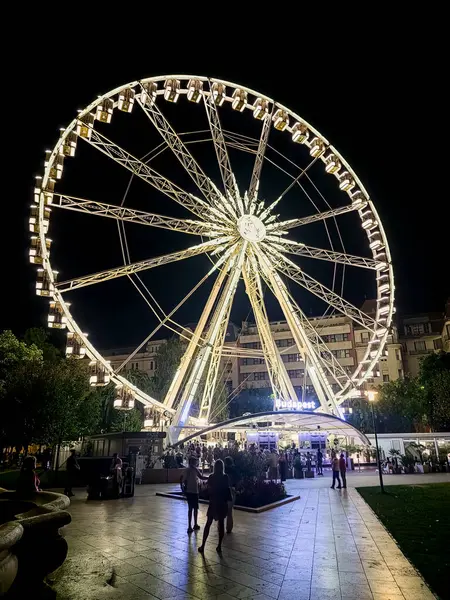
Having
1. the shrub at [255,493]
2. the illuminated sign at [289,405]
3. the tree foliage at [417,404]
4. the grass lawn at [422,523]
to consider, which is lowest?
the grass lawn at [422,523]

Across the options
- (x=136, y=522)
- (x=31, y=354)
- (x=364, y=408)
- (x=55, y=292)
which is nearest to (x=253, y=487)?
(x=136, y=522)

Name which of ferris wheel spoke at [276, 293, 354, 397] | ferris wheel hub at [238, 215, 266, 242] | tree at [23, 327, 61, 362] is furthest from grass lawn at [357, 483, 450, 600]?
tree at [23, 327, 61, 362]

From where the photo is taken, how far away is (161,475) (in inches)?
987

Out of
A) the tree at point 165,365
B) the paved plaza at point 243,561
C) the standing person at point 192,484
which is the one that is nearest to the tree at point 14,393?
the tree at point 165,365

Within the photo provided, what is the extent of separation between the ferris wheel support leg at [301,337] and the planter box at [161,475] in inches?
380

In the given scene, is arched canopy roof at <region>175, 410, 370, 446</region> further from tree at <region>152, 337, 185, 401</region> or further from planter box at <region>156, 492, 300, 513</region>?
tree at <region>152, 337, 185, 401</region>

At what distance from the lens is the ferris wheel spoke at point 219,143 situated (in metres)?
24.0

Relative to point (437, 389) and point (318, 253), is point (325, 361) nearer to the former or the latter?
point (318, 253)

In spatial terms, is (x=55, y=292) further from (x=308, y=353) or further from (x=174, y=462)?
(x=308, y=353)

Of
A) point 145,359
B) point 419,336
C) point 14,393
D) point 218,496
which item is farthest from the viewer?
point 145,359

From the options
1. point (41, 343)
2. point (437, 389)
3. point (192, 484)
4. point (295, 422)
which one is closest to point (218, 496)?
point (192, 484)

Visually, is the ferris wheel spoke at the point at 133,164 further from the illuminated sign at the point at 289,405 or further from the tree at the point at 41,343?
the tree at the point at 41,343

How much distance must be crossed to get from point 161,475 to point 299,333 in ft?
37.9

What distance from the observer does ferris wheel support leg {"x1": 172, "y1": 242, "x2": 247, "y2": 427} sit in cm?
2428
